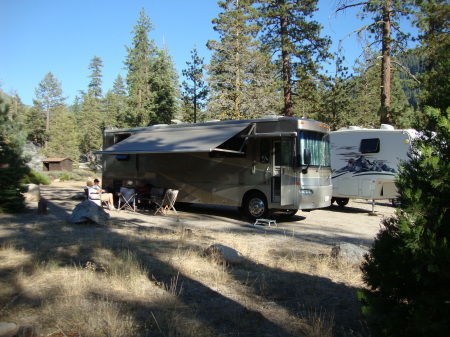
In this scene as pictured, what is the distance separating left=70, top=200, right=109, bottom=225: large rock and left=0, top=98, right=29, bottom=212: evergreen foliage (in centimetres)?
237

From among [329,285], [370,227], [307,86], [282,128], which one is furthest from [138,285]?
[307,86]

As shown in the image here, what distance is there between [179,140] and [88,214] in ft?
12.2

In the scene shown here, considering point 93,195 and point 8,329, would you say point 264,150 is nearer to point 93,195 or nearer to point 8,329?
point 93,195

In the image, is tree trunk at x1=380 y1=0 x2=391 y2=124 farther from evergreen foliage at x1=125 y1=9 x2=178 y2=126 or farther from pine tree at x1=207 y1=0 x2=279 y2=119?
evergreen foliage at x1=125 y1=9 x2=178 y2=126

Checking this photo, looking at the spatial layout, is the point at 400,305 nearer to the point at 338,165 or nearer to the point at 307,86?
Result: the point at 338,165

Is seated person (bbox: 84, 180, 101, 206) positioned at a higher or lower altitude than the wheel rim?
higher

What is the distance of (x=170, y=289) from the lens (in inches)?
173

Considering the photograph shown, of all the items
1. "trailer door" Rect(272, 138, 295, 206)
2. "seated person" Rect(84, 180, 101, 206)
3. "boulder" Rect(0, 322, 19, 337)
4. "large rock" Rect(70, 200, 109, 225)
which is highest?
"trailer door" Rect(272, 138, 295, 206)

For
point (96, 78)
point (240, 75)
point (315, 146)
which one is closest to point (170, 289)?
point (315, 146)

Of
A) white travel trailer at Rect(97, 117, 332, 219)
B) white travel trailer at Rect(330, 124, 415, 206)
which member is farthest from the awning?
white travel trailer at Rect(330, 124, 415, 206)

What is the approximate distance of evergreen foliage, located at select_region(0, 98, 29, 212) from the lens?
994 cm

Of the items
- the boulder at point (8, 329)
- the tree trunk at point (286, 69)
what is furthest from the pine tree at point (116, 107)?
the boulder at point (8, 329)

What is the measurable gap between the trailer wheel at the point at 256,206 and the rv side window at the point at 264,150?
98 centimetres

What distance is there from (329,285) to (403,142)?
9342 millimetres
